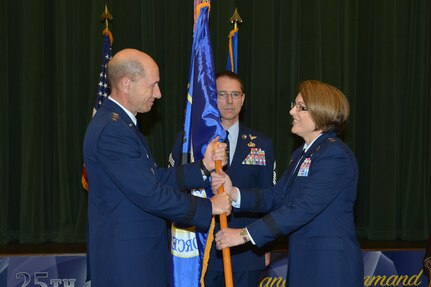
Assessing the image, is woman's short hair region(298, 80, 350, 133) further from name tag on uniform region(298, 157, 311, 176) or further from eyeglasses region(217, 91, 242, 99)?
eyeglasses region(217, 91, 242, 99)

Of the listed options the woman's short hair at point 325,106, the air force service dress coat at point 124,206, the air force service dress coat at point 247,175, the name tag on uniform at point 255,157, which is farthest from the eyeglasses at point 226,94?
the air force service dress coat at point 124,206

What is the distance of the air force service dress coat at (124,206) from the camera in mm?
2648

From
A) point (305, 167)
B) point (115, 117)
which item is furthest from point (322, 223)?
point (115, 117)

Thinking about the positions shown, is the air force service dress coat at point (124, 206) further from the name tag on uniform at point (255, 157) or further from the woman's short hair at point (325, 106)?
the name tag on uniform at point (255, 157)

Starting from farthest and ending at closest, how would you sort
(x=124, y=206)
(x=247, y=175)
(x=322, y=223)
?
(x=247, y=175) → (x=322, y=223) → (x=124, y=206)

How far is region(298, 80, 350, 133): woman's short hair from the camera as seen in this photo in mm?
2904

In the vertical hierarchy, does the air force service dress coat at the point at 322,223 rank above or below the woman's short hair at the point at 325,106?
below

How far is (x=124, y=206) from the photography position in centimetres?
271

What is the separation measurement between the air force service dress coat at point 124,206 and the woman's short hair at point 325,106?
0.78 meters

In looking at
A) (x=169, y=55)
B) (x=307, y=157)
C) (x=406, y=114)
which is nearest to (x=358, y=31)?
(x=406, y=114)

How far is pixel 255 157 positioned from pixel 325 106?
34.0 inches

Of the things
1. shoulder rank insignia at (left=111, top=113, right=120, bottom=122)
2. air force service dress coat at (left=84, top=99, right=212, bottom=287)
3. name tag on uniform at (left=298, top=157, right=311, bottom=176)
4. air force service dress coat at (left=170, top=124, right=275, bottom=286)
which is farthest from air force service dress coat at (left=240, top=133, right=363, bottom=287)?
shoulder rank insignia at (left=111, top=113, right=120, bottom=122)

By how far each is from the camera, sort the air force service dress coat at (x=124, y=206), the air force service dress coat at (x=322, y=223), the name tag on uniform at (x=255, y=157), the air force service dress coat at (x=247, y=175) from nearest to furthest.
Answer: the air force service dress coat at (x=124, y=206)
the air force service dress coat at (x=322, y=223)
the air force service dress coat at (x=247, y=175)
the name tag on uniform at (x=255, y=157)

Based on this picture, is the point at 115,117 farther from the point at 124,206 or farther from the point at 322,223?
the point at 322,223
